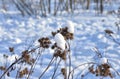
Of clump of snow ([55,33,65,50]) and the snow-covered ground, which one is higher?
clump of snow ([55,33,65,50])

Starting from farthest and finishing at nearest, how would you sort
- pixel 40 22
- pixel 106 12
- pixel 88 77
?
pixel 106 12, pixel 40 22, pixel 88 77

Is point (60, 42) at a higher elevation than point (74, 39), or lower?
higher

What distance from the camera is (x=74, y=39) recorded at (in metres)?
6.01

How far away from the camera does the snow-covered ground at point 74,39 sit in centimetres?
449

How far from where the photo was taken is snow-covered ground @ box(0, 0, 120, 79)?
4488 millimetres

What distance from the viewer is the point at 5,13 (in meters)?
8.95

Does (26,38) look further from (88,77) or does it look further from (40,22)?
(88,77)

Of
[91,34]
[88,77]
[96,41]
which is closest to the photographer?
[88,77]

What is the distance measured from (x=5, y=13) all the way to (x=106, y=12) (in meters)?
2.50

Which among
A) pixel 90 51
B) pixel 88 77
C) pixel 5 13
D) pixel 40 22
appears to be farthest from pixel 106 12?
pixel 88 77

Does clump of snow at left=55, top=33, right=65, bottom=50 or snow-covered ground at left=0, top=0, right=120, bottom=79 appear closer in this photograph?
clump of snow at left=55, top=33, right=65, bottom=50

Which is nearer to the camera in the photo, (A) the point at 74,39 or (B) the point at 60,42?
(B) the point at 60,42

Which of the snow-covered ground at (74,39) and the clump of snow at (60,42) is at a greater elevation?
the clump of snow at (60,42)

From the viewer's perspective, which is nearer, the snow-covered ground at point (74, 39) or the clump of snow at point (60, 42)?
the clump of snow at point (60, 42)
